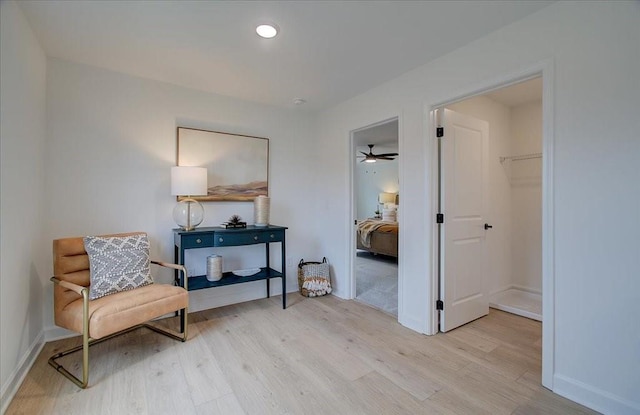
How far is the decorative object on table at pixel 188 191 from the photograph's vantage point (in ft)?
8.98

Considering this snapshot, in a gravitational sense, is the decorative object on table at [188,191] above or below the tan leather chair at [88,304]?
above

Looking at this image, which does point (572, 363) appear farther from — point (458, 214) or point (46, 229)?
point (46, 229)

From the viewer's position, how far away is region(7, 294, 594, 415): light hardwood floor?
165cm

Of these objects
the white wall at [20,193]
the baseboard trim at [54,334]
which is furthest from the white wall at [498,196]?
the baseboard trim at [54,334]

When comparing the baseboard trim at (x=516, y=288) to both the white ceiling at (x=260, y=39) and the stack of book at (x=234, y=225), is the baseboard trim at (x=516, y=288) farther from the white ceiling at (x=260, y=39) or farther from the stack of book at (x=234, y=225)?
the stack of book at (x=234, y=225)

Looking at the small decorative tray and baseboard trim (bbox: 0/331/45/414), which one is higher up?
the small decorative tray

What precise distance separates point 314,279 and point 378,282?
3.77 feet

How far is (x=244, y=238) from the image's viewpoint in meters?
2.95

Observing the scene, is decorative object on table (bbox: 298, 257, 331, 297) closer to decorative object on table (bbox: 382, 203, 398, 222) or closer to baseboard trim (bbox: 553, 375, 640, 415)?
baseboard trim (bbox: 553, 375, 640, 415)

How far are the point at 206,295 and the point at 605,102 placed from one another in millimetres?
3615

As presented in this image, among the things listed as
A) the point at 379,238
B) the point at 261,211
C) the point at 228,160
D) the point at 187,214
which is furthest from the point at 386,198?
the point at 187,214

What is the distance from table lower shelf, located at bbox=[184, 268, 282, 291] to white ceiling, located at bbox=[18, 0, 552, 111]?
6.59 feet

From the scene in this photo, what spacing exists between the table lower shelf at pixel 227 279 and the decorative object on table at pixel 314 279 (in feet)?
1.58

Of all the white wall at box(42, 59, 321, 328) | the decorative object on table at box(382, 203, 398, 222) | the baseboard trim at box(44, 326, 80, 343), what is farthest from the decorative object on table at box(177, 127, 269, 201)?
the decorative object on table at box(382, 203, 398, 222)
